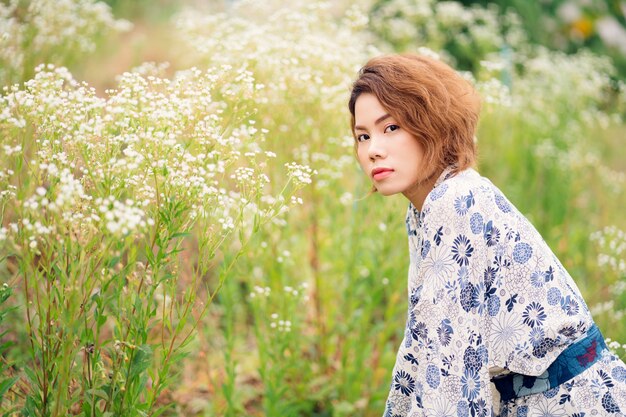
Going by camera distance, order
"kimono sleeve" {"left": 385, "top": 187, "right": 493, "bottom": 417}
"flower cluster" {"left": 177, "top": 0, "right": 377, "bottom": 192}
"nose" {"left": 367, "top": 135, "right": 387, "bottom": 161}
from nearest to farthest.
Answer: "kimono sleeve" {"left": 385, "top": 187, "right": 493, "bottom": 417} < "nose" {"left": 367, "top": 135, "right": 387, "bottom": 161} < "flower cluster" {"left": 177, "top": 0, "right": 377, "bottom": 192}

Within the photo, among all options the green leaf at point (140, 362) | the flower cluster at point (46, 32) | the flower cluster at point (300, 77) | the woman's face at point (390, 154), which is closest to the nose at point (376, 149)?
the woman's face at point (390, 154)

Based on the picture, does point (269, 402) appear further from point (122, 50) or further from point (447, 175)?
point (122, 50)

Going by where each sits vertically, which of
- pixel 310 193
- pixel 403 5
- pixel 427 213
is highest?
pixel 403 5

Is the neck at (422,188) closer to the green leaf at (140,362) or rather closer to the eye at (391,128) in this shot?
the eye at (391,128)

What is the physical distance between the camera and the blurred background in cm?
164

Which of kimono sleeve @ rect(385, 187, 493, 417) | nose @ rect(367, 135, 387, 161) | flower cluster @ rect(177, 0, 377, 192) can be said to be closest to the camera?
kimono sleeve @ rect(385, 187, 493, 417)

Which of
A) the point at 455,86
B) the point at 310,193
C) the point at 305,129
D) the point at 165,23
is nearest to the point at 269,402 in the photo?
the point at 310,193

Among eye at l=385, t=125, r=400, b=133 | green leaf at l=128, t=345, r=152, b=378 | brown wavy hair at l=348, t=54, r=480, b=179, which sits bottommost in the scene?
green leaf at l=128, t=345, r=152, b=378

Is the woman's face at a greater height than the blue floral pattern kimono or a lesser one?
greater

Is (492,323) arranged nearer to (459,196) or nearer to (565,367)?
(565,367)

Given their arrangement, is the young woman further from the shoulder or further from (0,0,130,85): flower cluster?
(0,0,130,85): flower cluster

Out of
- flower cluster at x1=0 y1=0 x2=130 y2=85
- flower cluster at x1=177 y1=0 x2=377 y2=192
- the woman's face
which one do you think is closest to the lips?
the woman's face

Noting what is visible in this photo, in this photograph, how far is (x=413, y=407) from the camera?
1.65m

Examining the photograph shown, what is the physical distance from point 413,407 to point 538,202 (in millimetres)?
3586
